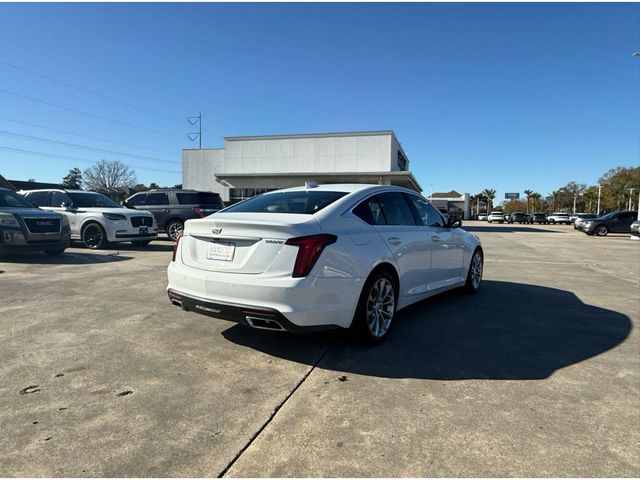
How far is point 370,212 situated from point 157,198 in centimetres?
1293

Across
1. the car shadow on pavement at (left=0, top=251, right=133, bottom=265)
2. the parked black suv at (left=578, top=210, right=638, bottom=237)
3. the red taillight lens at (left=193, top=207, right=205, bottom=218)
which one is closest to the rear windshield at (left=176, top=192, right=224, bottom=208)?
the red taillight lens at (left=193, top=207, right=205, bottom=218)

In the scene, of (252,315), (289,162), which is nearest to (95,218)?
(252,315)

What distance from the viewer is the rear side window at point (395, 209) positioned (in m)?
4.77

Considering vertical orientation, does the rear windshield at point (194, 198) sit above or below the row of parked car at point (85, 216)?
above

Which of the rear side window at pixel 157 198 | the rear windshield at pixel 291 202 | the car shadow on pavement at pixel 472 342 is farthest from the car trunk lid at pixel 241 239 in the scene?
the rear side window at pixel 157 198

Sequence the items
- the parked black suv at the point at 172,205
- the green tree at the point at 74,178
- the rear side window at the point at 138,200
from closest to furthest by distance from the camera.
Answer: the parked black suv at the point at 172,205, the rear side window at the point at 138,200, the green tree at the point at 74,178

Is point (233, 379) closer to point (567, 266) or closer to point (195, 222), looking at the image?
point (195, 222)

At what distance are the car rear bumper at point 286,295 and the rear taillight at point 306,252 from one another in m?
0.07

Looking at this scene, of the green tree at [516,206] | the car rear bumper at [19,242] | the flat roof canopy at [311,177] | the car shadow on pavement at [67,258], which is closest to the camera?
the car rear bumper at [19,242]

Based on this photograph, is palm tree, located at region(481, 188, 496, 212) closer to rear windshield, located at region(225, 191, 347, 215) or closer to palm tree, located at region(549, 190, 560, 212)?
palm tree, located at region(549, 190, 560, 212)

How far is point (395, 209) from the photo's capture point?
16.3 ft

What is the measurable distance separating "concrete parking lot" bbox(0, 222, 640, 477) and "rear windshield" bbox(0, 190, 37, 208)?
542cm

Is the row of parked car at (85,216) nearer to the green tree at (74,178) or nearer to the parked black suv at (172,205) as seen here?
the parked black suv at (172,205)

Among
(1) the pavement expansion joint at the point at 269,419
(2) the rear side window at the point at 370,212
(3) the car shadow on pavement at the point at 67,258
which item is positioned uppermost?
(2) the rear side window at the point at 370,212
